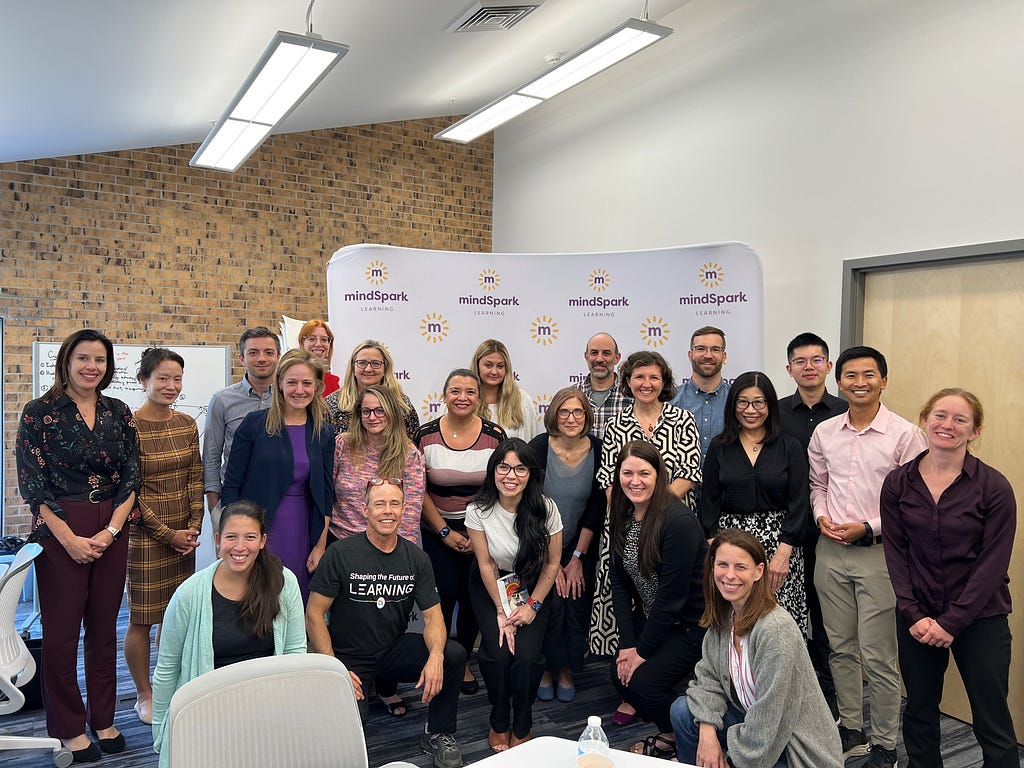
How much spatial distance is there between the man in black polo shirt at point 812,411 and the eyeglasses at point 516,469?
1321mm

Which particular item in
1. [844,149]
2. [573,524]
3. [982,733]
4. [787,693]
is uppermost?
[844,149]

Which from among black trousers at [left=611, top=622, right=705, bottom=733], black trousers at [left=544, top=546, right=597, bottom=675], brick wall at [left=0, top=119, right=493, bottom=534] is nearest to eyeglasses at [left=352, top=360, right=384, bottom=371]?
black trousers at [left=544, top=546, right=597, bottom=675]

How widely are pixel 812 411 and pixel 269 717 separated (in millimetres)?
2935

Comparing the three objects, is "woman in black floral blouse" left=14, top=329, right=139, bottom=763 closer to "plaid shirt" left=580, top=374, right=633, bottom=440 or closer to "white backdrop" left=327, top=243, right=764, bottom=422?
"white backdrop" left=327, top=243, right=764, bottom=422

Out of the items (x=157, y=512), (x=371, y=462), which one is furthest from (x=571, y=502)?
(x=157, y=512)

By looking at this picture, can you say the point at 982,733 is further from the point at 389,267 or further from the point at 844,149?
the point at 389,267

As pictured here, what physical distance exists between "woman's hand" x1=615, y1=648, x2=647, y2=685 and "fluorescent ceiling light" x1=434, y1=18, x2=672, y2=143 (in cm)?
307

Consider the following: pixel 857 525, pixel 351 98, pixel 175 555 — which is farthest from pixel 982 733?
pixel 351 98

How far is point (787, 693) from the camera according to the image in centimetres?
238

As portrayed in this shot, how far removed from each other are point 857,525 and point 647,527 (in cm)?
88

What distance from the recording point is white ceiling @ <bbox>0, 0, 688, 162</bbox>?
11.4ft

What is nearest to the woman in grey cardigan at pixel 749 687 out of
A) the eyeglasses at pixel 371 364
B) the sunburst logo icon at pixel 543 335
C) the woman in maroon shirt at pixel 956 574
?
the woman in maroon shirt at pixel 956 574

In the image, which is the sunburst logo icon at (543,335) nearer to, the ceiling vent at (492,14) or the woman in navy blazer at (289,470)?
the ceiling vent at (492,14)

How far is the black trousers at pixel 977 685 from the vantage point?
2832 mm
